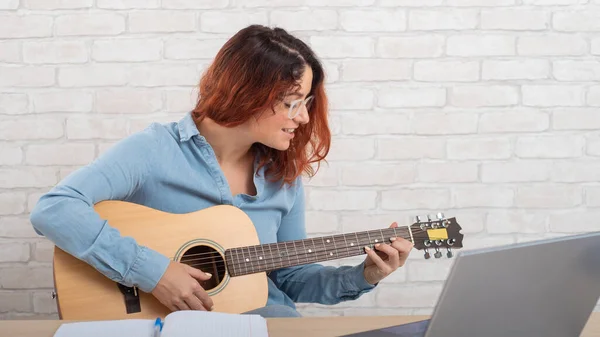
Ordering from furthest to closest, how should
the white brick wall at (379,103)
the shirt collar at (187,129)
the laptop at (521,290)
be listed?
the white brick wall at (379,103), the shirt collar at (187,129), the laptop at (521,290)

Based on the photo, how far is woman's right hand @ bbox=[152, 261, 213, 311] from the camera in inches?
59.4

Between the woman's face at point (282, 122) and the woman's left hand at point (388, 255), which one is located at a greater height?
the woman's face at point (282, 122)

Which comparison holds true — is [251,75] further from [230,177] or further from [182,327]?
[182,327]

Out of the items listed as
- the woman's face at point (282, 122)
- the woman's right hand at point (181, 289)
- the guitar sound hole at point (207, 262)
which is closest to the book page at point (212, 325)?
the woman's right hand at point (181, 289)

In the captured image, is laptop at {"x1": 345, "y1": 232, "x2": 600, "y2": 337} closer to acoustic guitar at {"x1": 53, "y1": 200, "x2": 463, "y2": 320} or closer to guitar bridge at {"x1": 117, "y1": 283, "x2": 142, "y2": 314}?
acoustic guitar at {"x1": 53, "y1": 200, "x2": 463, "y2": 320}

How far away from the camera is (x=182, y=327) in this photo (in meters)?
0.96

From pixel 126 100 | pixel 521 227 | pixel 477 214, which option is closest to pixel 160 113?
pixel 126 100

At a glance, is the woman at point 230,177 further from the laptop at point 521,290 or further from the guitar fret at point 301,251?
the laptop at point 521,290

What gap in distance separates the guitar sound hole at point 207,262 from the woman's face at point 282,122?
0.31 metres

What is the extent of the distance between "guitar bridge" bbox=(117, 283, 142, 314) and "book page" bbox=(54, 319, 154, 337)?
522mm

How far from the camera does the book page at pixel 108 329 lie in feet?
3.16

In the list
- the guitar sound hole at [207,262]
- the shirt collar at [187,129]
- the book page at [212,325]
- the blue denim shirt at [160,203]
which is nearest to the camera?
the book page at [212,325]

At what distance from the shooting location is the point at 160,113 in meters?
2.29

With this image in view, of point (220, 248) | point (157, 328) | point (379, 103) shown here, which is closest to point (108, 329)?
point (157, 328)
